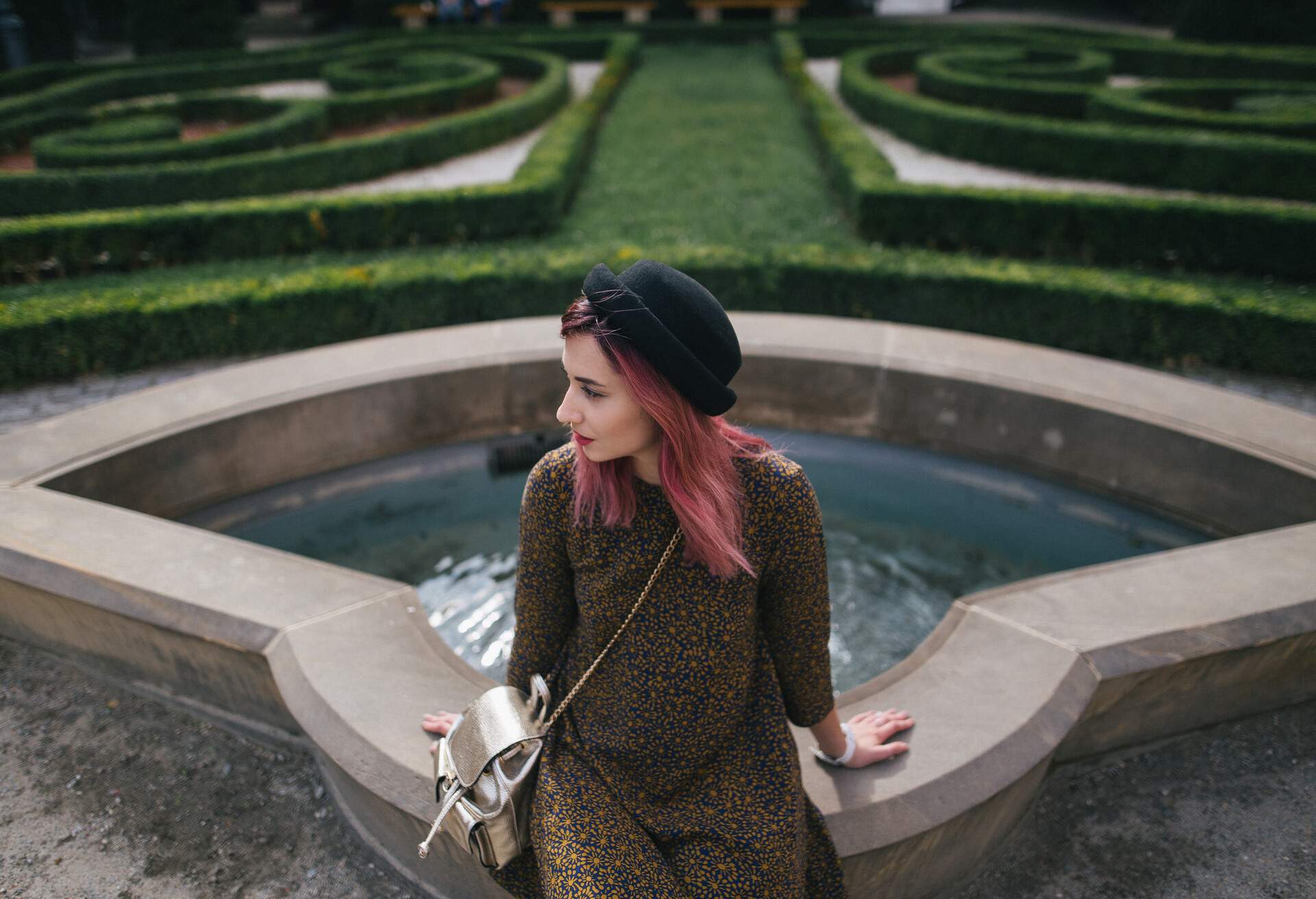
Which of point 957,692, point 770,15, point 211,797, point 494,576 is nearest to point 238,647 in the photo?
point 211,797

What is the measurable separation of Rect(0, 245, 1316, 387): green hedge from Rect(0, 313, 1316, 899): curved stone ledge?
1.82m

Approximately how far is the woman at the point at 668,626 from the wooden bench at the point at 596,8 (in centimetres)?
2324

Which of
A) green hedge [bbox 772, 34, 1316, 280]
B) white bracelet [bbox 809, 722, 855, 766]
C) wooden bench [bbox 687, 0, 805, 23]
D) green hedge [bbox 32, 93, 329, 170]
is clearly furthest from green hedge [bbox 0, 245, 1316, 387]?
wooden bench [bbox 687, 0, 805, 23]

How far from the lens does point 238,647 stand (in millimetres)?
2975

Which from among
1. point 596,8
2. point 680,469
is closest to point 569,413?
point 680,469

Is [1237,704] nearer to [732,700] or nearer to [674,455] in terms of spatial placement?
[732,700]

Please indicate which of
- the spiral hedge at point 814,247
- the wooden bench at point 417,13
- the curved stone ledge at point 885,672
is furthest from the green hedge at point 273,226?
the wooden bench at point 417,13

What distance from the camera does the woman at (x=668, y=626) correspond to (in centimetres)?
191

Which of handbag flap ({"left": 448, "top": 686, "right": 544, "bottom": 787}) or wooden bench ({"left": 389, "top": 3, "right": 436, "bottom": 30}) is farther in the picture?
wooden bench ({"left": 389, "top": 3, "right": 436, "bottom": 30})

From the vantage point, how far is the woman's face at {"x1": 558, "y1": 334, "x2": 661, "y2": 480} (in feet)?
6.28

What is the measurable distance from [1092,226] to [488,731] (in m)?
7.95

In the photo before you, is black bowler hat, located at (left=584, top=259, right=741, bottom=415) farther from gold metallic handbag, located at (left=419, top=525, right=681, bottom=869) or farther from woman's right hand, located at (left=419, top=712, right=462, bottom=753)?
woman's right hand, located at (left=419, top=712, right=462, bottom=753)

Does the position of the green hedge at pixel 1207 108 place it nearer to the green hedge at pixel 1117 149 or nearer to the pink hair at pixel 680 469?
the green hedge at pixel 1117 149

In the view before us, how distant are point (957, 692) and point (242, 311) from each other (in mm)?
6010
